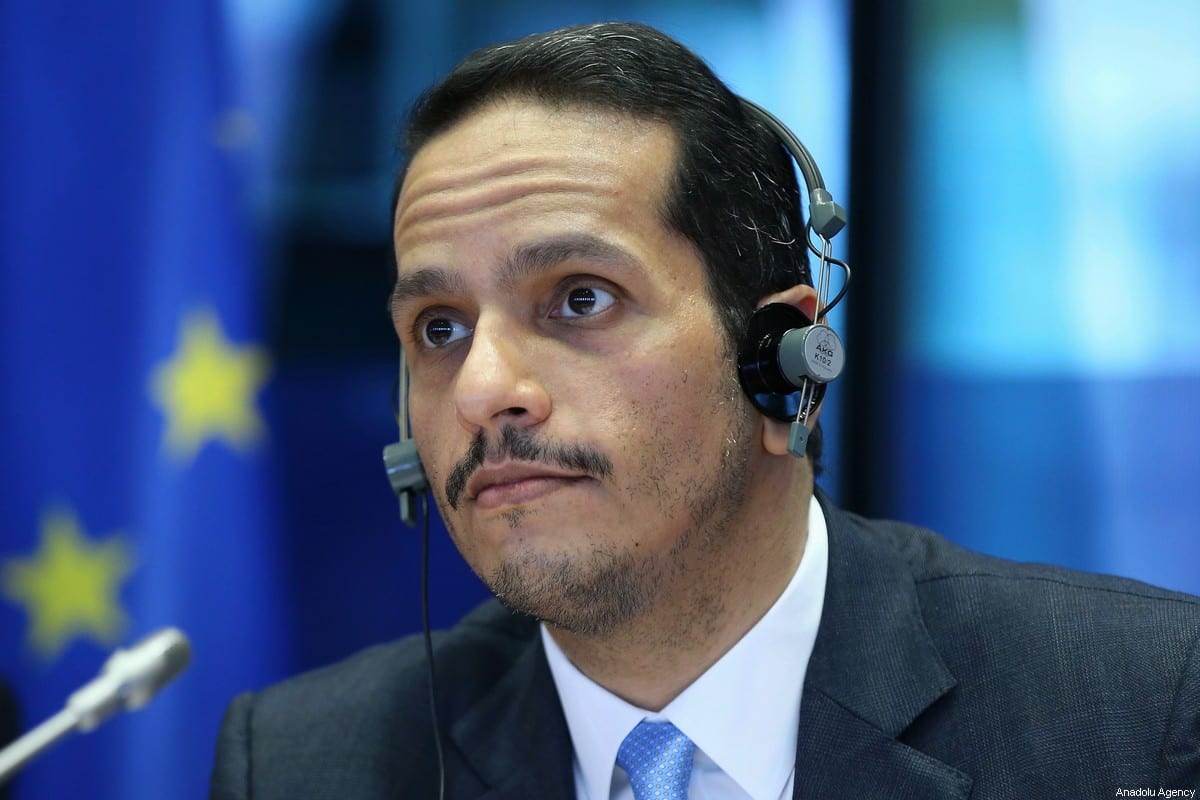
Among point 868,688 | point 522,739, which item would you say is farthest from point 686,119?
point 522,739

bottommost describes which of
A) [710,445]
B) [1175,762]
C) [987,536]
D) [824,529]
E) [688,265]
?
[987,536]

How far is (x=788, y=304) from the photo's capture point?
165cm

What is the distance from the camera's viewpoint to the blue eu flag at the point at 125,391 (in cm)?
251

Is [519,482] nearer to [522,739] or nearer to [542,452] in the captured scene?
[542,452]

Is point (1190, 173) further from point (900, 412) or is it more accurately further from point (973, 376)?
point (900, 412)

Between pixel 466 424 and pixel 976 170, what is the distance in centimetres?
153

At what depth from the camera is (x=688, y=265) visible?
1598 millimetres

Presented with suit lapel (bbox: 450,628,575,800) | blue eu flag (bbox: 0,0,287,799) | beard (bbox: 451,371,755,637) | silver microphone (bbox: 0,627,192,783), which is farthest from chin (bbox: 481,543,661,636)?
blue eu flag (bbox: 0,0,287,799)

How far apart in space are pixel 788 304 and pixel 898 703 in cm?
55

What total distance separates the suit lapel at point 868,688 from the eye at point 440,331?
0.63 metres

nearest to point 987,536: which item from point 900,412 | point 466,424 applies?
point 900,412

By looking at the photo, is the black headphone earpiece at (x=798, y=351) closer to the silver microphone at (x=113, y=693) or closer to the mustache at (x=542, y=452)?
the mustache at (x=542, y=452)

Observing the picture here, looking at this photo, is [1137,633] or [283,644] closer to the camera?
[1137,633]

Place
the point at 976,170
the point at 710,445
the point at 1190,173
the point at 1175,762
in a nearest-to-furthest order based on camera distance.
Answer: the point at 1175,762 → the point at 710,445 → the point at 1190,173 → the point at 976,170
